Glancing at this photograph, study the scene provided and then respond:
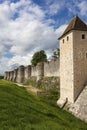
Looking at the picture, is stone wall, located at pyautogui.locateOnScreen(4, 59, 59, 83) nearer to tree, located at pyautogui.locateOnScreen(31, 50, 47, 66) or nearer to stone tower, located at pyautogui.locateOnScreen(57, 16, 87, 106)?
tree, located at pyautogui.locateOnScreen(31, 50, 47, 66)

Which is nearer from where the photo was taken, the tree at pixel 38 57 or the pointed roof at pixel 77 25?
the pointed roof at pixel 77 25

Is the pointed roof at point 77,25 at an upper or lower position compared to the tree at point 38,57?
lower

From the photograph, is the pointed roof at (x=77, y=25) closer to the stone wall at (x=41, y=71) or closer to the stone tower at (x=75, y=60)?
the stone tower at (x=75, y=60)

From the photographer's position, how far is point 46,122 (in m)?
15.9

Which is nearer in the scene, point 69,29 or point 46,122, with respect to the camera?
point 46,122

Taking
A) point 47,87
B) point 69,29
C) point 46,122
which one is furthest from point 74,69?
point 47,87

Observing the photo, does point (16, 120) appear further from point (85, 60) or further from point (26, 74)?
point (26, 74)

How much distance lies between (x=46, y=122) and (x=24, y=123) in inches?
62.9

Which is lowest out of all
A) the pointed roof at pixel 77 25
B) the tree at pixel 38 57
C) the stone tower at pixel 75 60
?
the stone tower at pixel 75 60

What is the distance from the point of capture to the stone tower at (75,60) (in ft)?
83.7

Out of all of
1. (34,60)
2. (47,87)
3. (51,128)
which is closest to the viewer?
(51,128)

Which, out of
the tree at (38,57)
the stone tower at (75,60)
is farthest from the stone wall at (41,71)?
the stone tower at (75,60)

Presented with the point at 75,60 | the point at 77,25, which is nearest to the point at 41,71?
the point at 77,25

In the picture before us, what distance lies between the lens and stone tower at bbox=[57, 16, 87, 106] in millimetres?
25516
